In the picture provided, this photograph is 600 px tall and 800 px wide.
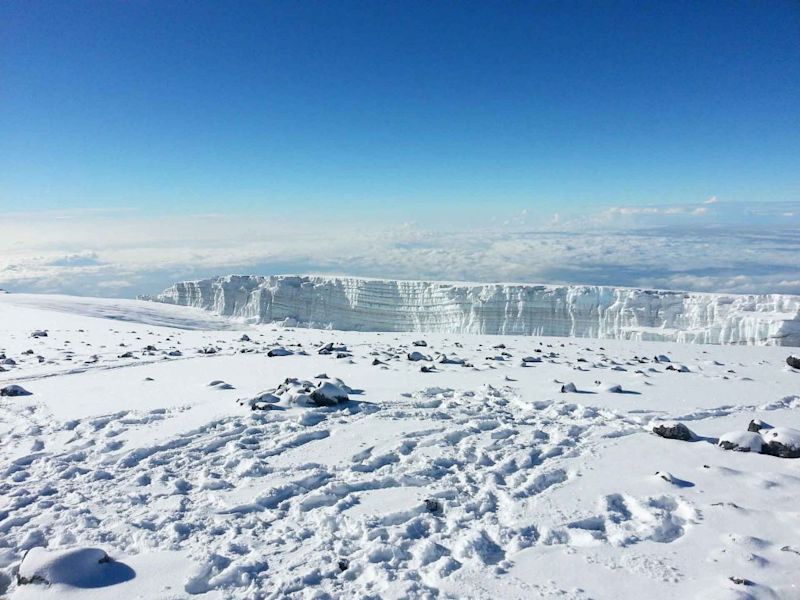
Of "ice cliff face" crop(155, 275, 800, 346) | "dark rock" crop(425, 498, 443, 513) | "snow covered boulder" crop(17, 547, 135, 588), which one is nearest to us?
"snow covered boulder" crop(17, 547, 135, 588)

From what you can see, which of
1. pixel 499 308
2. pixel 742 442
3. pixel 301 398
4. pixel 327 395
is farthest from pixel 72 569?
pixel 499 308

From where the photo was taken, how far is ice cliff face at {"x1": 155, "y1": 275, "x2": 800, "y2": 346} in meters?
34.6

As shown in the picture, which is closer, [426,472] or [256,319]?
[426,472]

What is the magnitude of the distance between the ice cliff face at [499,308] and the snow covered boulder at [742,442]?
30.8 m

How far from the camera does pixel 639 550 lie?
14.4 feet

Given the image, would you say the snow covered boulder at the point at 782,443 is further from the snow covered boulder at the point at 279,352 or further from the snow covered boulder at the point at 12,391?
the snow covered boulder at the point at 12,391

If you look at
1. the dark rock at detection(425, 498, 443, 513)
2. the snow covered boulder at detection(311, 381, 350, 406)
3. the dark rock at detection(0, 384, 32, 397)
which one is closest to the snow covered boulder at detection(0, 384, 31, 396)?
the dark rock at detection(0, 384, 32, 397)

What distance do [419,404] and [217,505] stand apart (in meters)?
4.44

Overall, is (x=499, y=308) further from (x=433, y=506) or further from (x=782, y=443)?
(x=433, y=506)

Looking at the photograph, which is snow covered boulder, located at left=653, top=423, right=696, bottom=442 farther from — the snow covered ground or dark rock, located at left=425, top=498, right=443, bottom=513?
dark rock, located at left=425, top=498, right=443, bottom=513

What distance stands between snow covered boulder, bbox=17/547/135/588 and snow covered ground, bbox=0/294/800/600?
0.05ft

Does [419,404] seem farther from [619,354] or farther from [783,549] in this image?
[619,354]

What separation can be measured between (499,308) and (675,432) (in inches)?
1503

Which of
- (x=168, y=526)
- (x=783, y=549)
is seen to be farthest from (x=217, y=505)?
(x=783, y=549)
